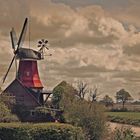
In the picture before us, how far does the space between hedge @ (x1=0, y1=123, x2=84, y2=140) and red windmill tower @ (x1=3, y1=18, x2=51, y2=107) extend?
2023cm

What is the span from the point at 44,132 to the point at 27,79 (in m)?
28.0

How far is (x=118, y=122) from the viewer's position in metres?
95.9

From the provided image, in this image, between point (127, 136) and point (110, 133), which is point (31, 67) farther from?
point (127, 136)

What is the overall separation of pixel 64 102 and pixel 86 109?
12706 millimetres

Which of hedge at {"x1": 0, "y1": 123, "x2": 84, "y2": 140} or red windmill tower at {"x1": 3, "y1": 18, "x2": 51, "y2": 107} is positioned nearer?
hedge at {"x1": 0, "y1": 123, "x2": 84, "y2": 140}

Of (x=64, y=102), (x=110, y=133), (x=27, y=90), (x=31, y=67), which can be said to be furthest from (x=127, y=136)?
(x=31, y=67)

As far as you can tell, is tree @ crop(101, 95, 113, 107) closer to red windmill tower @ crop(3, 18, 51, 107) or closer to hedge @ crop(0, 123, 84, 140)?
red windmill tower @ crop(3, 18, 51, 107)

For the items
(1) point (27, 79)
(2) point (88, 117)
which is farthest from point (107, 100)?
(2) point (88, 117)

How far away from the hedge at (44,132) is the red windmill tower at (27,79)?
2023 cm

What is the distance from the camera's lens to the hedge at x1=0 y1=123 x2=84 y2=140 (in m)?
52.8

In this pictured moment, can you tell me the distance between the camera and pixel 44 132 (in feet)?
174

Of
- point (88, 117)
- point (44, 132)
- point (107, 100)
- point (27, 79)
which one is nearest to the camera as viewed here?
point (44, 132)

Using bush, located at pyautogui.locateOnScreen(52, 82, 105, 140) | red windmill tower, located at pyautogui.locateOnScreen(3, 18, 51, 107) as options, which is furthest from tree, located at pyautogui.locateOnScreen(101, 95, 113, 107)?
bush, located at pyautogui.locateOnScreen(52, 82, 105, 140)

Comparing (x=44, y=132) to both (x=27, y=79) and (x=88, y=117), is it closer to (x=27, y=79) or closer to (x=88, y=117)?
(x=88, y=117)
